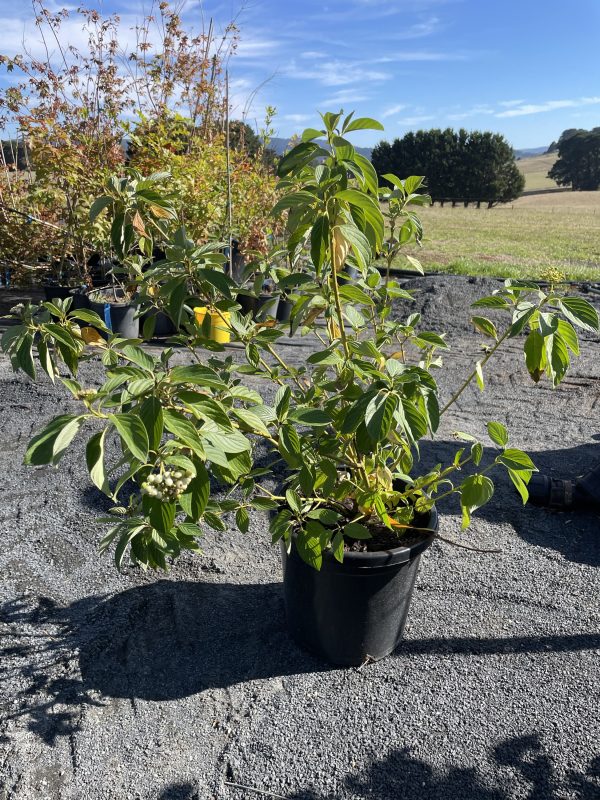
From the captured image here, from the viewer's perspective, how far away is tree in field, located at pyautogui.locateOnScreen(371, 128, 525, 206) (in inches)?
1404

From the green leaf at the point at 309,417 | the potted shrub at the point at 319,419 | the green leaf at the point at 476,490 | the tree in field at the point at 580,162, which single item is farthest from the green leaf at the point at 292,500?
the tree in field at the point at 580,162

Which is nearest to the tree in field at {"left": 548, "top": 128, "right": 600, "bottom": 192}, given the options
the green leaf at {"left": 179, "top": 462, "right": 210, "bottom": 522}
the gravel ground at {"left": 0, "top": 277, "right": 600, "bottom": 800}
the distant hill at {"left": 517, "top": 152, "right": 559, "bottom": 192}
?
the distant hill at {"left": 517, "top": 152, "right": 559, "bottom": 192}

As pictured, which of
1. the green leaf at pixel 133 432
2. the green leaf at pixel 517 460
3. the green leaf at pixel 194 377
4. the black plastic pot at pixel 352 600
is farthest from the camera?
the black plastic pot at pixel 352 600

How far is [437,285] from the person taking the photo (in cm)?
699

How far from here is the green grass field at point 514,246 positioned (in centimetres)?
996

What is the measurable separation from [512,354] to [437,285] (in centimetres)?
173

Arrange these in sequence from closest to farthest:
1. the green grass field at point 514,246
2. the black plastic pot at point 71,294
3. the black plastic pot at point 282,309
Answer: the black plastic pot at point 71,294, the black plastic pot at point 282,309, the green grass field at point 514,246

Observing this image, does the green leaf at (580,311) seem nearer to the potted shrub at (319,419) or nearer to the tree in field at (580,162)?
the potted shrub at (319,419)

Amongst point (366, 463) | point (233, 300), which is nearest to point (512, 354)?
point (366, 463)

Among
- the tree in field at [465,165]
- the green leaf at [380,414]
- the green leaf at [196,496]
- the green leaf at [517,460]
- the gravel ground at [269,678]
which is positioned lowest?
the gravel ground at [269,678]

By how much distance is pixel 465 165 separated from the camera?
119 feet

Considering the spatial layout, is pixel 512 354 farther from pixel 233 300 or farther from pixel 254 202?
pixel 233 300

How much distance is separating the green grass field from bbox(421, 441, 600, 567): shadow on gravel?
305cm

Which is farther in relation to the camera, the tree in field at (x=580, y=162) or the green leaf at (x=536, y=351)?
the tree in field at (x=580, y=162)
